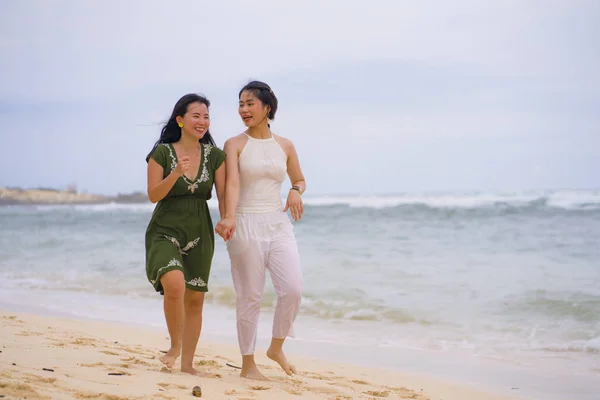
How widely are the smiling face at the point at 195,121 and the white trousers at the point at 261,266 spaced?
1.95 ft

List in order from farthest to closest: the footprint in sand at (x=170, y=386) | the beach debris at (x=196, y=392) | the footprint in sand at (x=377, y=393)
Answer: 1. the footprint in sand at (x=377, y=393)
2. the footprint in sand at (x=170, y=386)
3. the beach debris at (x=196, y=392)

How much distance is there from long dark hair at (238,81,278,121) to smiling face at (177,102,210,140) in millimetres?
325

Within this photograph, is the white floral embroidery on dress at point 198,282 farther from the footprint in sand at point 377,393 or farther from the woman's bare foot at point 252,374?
the footprint in sand at point 377,393

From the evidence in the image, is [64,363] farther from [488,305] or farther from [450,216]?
[450,216]

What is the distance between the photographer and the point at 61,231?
859 inches

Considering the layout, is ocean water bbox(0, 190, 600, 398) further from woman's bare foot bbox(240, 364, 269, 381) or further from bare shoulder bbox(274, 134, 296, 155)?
bare shoulder bbox(274, 134, 296, 155)

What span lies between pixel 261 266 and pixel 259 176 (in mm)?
577

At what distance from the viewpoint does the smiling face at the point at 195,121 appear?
4.07m

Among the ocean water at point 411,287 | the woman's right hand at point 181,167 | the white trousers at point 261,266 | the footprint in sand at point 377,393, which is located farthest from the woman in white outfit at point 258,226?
the ocean water at point 411,287

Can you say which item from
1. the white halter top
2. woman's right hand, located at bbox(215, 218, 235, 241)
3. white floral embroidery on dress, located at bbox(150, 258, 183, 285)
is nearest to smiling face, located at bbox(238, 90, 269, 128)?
the white halter top

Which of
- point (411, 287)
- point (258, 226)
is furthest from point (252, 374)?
point (411, 287)

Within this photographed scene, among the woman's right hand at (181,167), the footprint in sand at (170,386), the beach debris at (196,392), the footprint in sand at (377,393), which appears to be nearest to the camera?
the beach debris at (196,392)

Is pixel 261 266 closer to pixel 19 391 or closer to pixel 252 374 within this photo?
pixel 252 374

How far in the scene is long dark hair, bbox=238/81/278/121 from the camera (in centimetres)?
425
